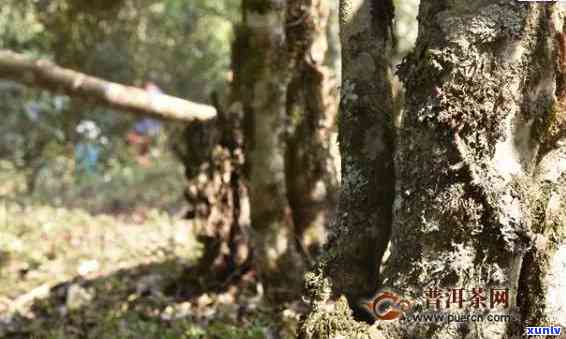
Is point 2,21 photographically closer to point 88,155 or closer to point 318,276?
point 88,155

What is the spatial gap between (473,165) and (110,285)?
405 cm

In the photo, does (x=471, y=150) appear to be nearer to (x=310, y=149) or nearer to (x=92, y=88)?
(x=310, y=149)

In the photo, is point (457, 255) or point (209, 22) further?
point (209, 22)

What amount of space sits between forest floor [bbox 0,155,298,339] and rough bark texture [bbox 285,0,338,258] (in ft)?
2.17

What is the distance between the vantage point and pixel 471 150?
2930 mm

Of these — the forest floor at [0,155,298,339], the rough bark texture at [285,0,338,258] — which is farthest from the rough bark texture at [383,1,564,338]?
the rough bark texture at [285,0,338,258]

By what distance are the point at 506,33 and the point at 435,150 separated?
0.53m

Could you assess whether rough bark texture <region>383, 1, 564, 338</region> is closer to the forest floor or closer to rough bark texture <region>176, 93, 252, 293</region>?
the forest floor

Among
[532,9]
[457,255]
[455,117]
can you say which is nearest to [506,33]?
[532,9]

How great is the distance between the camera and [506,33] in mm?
2934

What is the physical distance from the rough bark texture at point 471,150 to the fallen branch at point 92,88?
324cm

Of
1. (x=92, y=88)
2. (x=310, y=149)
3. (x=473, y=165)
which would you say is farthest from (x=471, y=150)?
(x=92, y=88)

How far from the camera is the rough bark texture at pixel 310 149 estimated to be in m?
5.53

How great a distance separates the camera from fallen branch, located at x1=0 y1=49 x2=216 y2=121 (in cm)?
604
